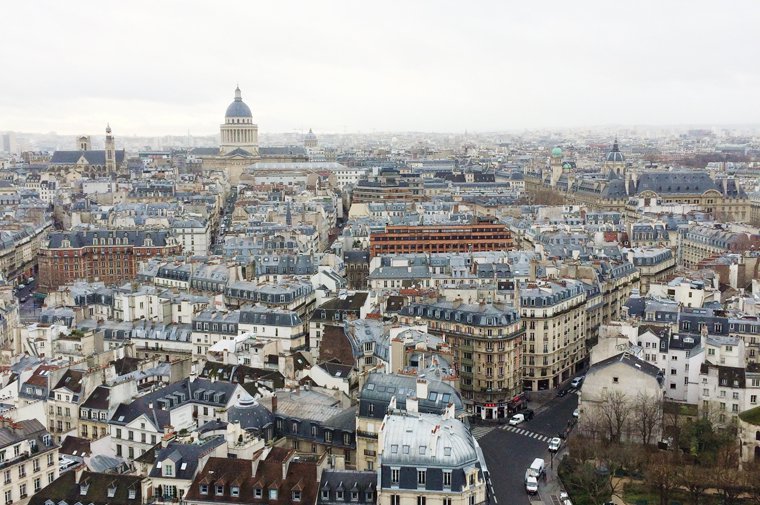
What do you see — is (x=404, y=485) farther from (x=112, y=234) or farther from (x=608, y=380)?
(x=112, y=234)

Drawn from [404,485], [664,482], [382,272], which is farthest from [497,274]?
[404,485]

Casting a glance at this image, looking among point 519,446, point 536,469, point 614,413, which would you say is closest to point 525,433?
point 519,446

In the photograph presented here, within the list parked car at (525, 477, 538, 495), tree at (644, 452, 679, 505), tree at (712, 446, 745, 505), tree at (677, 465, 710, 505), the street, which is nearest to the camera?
tree at (712, 446, 745, 505)

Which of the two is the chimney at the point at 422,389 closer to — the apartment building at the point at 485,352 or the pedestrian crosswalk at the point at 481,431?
the pedestrian crosswalk at the point at 481,431

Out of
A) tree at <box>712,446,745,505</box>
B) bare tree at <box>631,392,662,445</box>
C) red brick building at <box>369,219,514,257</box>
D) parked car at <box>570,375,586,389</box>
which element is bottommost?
parked car at <box>570,375,586,389</box>

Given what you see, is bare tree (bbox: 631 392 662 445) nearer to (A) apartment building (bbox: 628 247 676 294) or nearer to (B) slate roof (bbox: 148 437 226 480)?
(B) slate roof (bbox: 148 437 226 480)

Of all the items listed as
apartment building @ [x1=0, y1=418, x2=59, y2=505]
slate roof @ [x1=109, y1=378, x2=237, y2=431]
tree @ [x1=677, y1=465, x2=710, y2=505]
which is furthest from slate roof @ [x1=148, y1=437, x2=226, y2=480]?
tree @ [x1=677, y1=465, x2=710, y2=505]

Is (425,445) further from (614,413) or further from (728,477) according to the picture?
(614,413)
